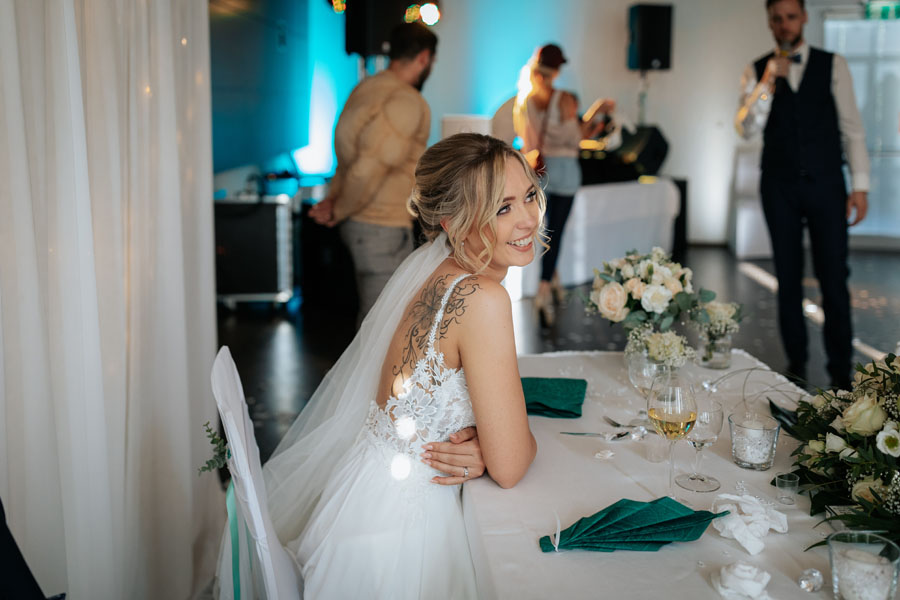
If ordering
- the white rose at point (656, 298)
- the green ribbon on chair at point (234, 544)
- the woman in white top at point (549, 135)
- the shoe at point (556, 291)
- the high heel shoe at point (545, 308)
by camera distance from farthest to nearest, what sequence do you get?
1. the shoe at point (556, 291)
2. the high heel shoe at point (545, 308)
3. the woman in white top at point (549, 135)
4. the white rose at point (656, 298)
5. the green ribbon on chair at point (234, 544)

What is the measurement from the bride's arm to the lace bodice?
0.22 feet

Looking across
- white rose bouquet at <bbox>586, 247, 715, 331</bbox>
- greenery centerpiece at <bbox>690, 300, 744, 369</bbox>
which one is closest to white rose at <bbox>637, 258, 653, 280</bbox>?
white rose bouquet at <bbox>586, 247, 715, 331</bbox>

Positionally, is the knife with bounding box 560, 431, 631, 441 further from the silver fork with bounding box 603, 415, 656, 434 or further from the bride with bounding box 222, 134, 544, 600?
the bride with bounding box 222, 134, 544, 600

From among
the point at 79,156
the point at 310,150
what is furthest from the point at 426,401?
the point at 310,150

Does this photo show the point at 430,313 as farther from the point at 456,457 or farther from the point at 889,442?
the point at 889,442

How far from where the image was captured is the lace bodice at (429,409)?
68.3 inches

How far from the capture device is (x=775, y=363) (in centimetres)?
486

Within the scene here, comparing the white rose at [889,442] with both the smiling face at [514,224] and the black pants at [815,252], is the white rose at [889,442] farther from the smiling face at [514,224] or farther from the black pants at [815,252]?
the black pants at [815,252]

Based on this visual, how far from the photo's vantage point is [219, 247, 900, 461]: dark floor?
4492 mm

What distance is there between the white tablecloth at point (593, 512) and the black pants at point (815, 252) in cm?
247

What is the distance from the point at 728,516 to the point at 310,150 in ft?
24.3

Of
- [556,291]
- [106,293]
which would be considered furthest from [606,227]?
A: [106,293]

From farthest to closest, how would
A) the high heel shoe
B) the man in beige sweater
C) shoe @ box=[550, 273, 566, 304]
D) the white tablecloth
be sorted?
1. shoe @ box=[550, 273, 566, 304]
2. the high heel shoe
3. the man in beige sweater
4. the white tablecloth

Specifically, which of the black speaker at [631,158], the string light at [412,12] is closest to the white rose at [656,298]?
the string light at [412,12]
